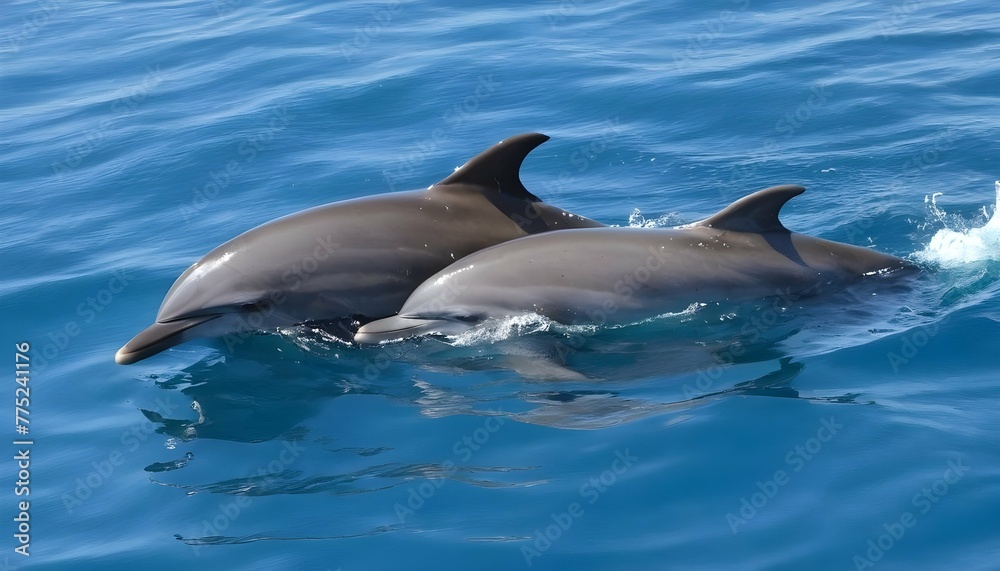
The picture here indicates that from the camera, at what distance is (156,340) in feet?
30.7

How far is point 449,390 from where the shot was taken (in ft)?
29.8

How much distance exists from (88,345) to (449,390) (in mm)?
3873

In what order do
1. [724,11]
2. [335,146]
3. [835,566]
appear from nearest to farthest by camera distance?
[835,566] < [335,146] < [724,11]

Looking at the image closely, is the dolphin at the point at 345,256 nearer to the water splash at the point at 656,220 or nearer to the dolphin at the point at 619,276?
the dolphin at the point at 619,276

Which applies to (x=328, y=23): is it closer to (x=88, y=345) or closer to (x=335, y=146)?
(x=335, y=146)

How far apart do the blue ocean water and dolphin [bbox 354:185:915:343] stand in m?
0.20

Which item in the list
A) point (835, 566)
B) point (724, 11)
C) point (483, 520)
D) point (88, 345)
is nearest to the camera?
point (835, 566)

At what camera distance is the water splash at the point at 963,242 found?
10695 mm

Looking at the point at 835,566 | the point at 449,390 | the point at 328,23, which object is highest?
the point at 328,23

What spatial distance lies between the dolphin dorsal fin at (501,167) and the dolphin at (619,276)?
747 millimetres

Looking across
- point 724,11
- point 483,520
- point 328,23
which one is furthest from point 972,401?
point 328,23

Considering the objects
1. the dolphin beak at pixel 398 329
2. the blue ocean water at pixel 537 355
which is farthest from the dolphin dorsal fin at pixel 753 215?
the dolphin beak at pixel 398 329

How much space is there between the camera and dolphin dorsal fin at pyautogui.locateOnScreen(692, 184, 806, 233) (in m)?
9.50

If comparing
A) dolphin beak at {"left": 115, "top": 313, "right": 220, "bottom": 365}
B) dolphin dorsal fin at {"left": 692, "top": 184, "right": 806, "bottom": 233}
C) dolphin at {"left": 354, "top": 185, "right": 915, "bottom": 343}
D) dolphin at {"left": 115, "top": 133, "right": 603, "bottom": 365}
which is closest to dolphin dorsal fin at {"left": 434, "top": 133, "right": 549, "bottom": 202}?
dolphin at {"left": 115, "top": 133, "right": 603, "bottom": 365}
